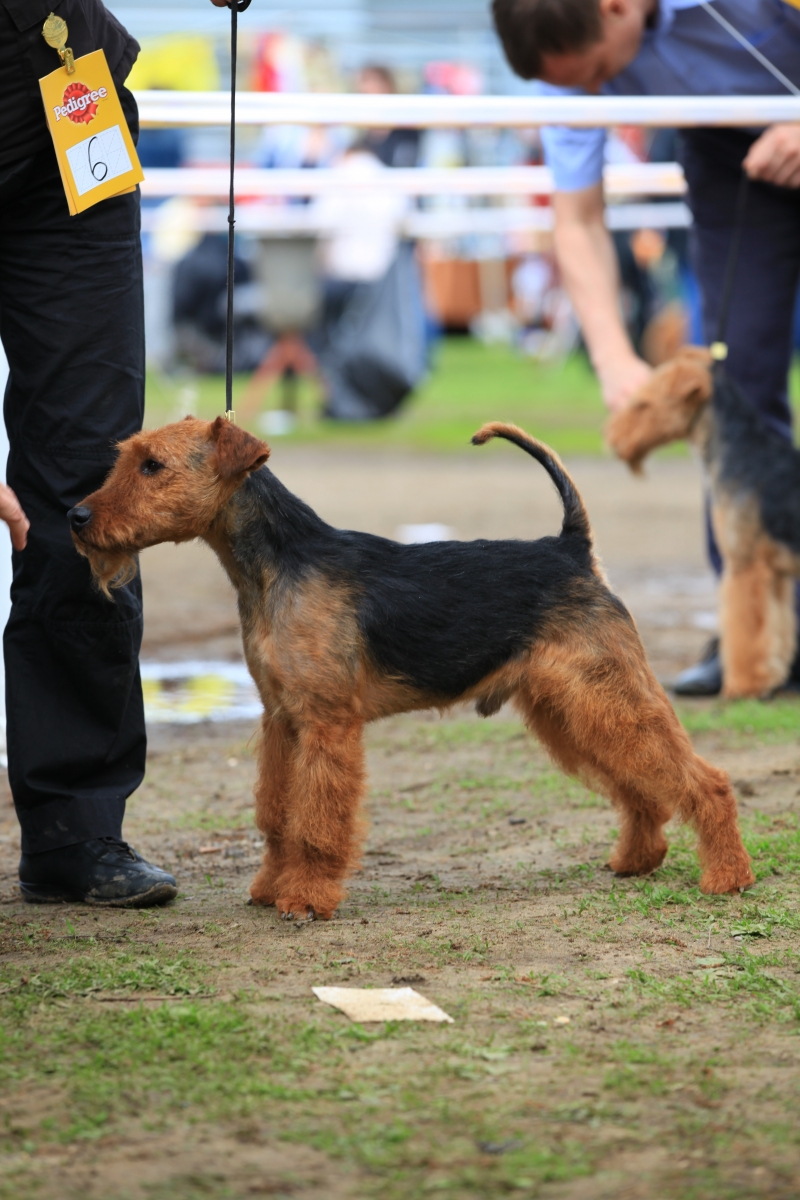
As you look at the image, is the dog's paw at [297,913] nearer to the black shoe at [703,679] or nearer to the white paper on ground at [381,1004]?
the white paper on ground at [381,1004]

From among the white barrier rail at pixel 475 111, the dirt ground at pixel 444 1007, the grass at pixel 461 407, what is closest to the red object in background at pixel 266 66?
the grass at pixel 461 407

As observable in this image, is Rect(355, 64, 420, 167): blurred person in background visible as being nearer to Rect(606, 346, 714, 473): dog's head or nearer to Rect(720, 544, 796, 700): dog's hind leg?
Rect(606, 346, 714, 473): dog's head

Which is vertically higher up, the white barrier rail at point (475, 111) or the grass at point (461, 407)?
the white barrier rail at point (475, 111)

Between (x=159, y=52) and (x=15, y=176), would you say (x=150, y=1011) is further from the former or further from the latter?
(x=159, y=52)

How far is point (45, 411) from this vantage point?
355 centimetres

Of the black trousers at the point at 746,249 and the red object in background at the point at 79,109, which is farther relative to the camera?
the black trousers at the point at 746,249

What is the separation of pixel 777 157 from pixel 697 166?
0.59 metres

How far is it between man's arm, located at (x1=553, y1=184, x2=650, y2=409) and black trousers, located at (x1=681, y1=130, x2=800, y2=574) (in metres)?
0.46

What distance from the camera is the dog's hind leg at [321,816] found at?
338 centimetres

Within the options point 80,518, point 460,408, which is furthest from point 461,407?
point 80,518

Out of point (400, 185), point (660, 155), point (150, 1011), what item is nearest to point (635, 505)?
point (400, 185)

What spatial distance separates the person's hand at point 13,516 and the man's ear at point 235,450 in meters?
0.48

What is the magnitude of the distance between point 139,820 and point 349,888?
1026 mm

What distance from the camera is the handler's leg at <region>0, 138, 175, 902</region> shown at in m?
3.51
